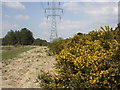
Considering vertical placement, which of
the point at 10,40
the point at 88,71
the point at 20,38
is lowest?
the point at 88,71

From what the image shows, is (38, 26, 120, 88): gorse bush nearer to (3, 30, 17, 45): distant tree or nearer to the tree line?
(3, 30, 17, 45): distant tree

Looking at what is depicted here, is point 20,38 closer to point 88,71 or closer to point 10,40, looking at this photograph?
point 10,40

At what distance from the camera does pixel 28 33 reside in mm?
50812

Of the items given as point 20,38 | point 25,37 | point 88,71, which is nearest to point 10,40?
point 20,38

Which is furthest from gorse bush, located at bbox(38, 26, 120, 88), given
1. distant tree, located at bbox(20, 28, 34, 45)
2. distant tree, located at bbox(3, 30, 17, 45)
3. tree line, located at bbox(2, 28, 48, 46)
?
distant tree, located at bbox(20, 28, 34, 45)

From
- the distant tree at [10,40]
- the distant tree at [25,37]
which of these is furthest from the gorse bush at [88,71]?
the distant tree at [25,37]

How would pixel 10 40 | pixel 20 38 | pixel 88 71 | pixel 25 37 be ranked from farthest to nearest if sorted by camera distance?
1. pixel 20 38
2. pixel 25 37
3. pixel 10 40
4. pixel 88 71

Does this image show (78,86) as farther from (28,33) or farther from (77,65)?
(28,33)

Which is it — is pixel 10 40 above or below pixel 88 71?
above

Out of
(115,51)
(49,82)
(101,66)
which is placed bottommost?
(49,82)

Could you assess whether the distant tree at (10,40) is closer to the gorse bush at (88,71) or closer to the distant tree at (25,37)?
the distant tree at (25,37)

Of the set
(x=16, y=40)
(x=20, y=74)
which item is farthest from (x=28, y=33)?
(x=20, y=74)

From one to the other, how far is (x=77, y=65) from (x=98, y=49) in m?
0.78

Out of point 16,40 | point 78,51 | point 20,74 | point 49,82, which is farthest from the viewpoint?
point 16,40
